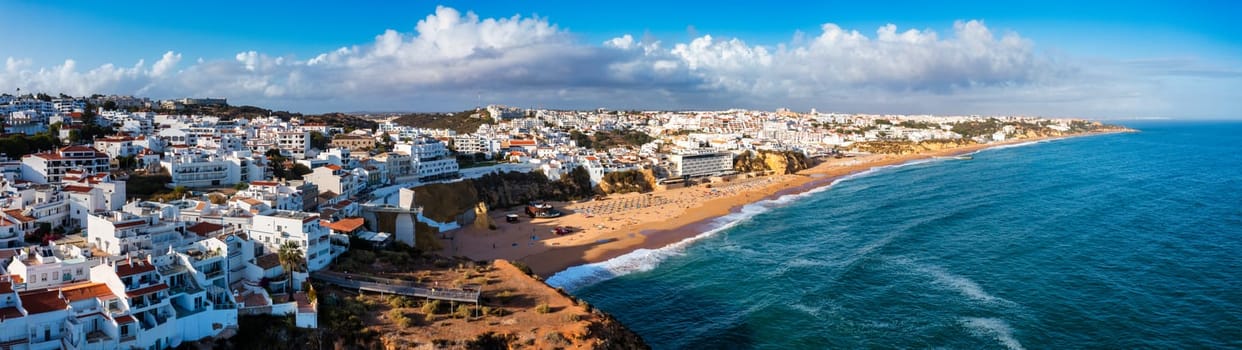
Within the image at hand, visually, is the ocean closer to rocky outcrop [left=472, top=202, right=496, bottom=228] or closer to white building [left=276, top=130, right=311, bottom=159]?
rocky outcrop [left=472, top=202, right=496, bottom=228]

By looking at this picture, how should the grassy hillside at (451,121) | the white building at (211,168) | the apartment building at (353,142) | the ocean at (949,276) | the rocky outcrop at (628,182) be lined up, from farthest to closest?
the grassy hillside at (451,121) → the rocky outcrop at (628,182) → the apartment building at (353,142) → the white building at (211,168) → the ocean at (949,276)

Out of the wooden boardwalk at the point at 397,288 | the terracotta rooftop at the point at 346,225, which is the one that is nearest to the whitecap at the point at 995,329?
the wooden boardwalk at the point at 397,288

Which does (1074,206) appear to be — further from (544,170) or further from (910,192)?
(544,170)

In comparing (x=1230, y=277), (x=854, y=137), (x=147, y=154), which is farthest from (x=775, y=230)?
(x=854, y=137)

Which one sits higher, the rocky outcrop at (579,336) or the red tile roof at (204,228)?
the red tile roof at (204,228)

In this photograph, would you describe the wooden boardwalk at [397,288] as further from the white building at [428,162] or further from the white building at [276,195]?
the white building at [428,162]

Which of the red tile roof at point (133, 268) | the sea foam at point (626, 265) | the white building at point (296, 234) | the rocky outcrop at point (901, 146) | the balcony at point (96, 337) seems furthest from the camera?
the rocky outcrop at point (901, 146)

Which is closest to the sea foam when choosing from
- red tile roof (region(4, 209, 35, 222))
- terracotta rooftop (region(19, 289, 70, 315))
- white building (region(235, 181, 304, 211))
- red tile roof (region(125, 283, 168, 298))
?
white building (region(235, 181, 304, 211))
